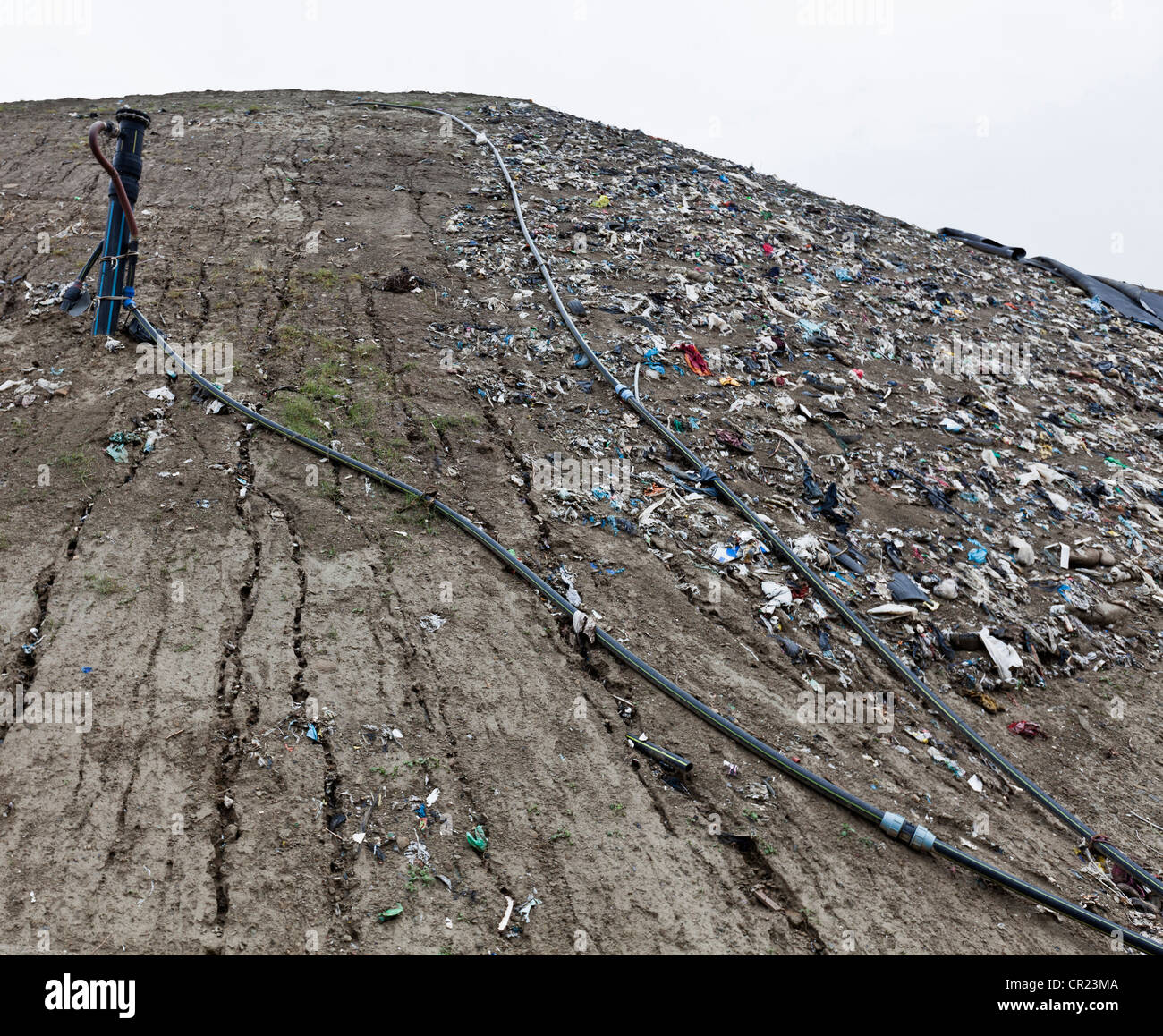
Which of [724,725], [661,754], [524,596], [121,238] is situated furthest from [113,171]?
[724,725]

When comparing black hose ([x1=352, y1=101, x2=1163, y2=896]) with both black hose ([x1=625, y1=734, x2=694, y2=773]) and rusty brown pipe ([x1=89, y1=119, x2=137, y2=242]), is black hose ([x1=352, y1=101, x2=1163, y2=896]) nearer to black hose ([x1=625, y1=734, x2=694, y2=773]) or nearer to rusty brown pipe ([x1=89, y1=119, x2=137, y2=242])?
black hose ([x1=625, y1=734, x2=694, y2=773])

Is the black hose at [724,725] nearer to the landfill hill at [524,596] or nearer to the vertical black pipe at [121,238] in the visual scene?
the landfill hill at [524,596]

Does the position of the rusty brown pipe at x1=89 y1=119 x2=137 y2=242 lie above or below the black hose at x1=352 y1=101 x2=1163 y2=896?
above

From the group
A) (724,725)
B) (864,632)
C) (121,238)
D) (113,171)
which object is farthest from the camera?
(121,238)

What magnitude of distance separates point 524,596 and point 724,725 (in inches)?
54.2

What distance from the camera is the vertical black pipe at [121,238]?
5.94 m

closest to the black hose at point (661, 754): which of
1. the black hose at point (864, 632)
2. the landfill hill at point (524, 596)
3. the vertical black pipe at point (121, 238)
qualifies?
the landfill hill at point (524, 596)

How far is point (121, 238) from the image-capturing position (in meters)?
6.02

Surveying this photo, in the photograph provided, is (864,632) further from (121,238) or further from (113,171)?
(121,238)

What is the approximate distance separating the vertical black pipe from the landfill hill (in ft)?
1.15

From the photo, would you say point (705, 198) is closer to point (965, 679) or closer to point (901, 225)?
point (901, 225)

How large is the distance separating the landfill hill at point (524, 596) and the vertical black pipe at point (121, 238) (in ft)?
1.15

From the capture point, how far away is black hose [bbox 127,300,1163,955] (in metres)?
3.28

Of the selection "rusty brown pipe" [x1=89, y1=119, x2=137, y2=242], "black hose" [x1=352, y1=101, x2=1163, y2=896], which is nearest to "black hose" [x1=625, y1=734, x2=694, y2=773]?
"black hose" [x1=352, y1=101, x2=1163, y2=896]
